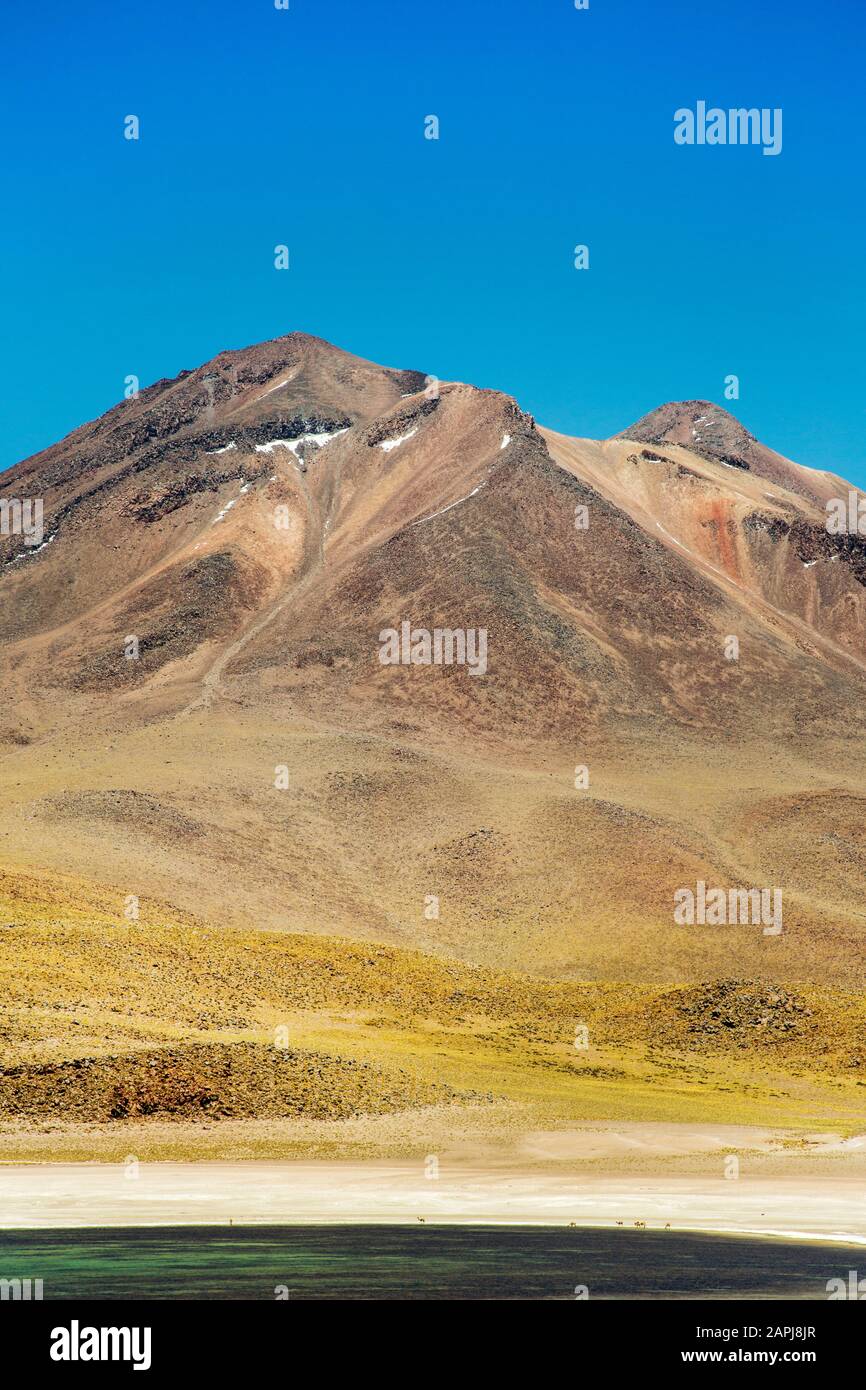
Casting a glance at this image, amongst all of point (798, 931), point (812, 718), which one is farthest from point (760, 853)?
point (812, 718)

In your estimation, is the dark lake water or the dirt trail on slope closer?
the dark lake water

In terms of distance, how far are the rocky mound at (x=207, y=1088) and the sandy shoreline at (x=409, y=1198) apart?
5208mm

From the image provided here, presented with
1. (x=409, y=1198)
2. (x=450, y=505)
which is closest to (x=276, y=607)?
(x=450, y=505)

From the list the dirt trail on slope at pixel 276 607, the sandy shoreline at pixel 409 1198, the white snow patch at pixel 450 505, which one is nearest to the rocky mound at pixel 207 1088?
the sandy shoreline at pixel 409 1198

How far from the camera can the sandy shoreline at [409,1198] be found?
27.7m

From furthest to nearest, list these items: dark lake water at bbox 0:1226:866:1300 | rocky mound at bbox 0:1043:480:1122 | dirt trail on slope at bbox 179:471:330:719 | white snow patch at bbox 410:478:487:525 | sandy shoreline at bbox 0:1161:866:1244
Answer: white snow patch at bbox 410:478:487:525, dirt trail on slope at bbox 179:471:330:719, rocky mound at bbox 0:1043:480:1122, sandy shoreline at bbox 0:1161:866:1244, dark lake water at bbox 0:1226:866:1300

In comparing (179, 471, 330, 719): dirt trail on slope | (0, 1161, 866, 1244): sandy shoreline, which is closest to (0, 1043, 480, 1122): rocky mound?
(0, 1161, 866, 1244): sandy shoreline

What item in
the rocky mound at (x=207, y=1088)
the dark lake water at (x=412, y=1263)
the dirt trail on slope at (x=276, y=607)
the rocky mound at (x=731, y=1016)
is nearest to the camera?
the dark lake water at (x=412, y=1263)

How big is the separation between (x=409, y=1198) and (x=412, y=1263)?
340 inches

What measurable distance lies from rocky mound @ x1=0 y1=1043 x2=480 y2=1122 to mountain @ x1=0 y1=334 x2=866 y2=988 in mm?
24706

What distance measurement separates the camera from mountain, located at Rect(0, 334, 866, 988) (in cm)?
9575

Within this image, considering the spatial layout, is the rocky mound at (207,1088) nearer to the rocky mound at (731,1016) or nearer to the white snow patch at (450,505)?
the rocky mound at (731,1016)

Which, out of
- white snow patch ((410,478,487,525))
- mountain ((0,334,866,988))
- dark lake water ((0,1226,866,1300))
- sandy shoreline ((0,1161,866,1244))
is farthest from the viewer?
white snow patch ((410,478,487,525))

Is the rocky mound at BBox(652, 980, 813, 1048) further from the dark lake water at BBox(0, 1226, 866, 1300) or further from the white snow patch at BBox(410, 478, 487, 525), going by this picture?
the white snow patch at BBox(410, 478, 487, 525)
